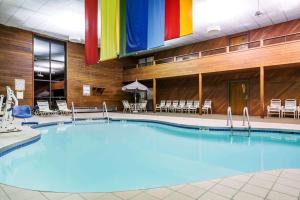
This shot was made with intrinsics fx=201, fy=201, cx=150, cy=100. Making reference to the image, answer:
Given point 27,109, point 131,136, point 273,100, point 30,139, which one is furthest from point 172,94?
point 30,139

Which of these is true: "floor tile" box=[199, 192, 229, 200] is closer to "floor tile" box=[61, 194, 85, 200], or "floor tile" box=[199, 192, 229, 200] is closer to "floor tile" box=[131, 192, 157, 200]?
"floor tile" box=[131, 192, 157, 200]

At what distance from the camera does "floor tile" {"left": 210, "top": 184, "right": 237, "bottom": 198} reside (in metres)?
2.10

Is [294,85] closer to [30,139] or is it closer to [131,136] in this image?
[131,136]

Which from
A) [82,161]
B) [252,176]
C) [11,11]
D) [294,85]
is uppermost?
[11,11]

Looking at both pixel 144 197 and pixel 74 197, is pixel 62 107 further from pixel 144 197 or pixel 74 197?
pixel 144 197

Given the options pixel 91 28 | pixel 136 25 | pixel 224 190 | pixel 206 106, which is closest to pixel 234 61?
pixel 206 106

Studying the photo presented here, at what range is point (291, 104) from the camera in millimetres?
9812

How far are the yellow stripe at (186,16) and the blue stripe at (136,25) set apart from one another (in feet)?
3.25

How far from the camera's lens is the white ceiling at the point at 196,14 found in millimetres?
8367

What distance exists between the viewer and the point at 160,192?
7.06 ft

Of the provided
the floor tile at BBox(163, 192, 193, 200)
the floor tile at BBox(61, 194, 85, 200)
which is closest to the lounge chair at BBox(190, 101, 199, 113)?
the floor tile at BBox(163, 192, 193, 200)

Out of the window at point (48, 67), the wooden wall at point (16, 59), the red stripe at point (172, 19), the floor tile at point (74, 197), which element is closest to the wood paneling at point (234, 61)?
the red stripe at point (172, 19)

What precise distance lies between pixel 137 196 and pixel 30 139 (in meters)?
4.07

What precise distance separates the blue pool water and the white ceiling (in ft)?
18.4
